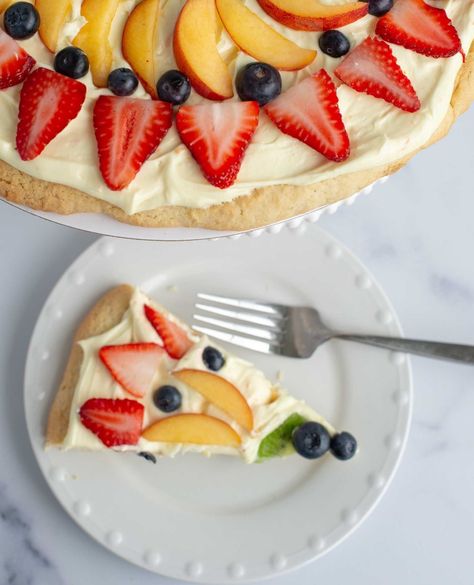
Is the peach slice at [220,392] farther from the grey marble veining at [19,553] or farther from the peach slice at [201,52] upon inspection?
the peach slice at [201,52]

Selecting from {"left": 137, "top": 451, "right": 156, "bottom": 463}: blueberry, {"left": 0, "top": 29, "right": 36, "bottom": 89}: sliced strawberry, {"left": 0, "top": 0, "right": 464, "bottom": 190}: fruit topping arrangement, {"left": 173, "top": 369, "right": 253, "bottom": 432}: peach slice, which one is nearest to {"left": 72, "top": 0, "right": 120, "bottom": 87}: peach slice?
{"left": 0, "top": 0, "right": 464, "bottom": 190}: fruit topping arrangement

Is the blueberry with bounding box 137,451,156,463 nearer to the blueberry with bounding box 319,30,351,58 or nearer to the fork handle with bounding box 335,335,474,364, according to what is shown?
the fork handle with bounding box 335,335,474,364

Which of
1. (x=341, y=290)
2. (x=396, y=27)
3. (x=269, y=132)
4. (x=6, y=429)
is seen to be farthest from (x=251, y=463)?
(x=396, y=27)

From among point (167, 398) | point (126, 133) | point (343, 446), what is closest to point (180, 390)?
point (167, 398)

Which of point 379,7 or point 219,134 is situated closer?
point 219,134

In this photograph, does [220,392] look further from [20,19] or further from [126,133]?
[20,19]

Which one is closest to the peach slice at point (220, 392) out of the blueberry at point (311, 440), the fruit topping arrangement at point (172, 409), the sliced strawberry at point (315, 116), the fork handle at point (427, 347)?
the fruit topping arrangement at point (172, 409)
